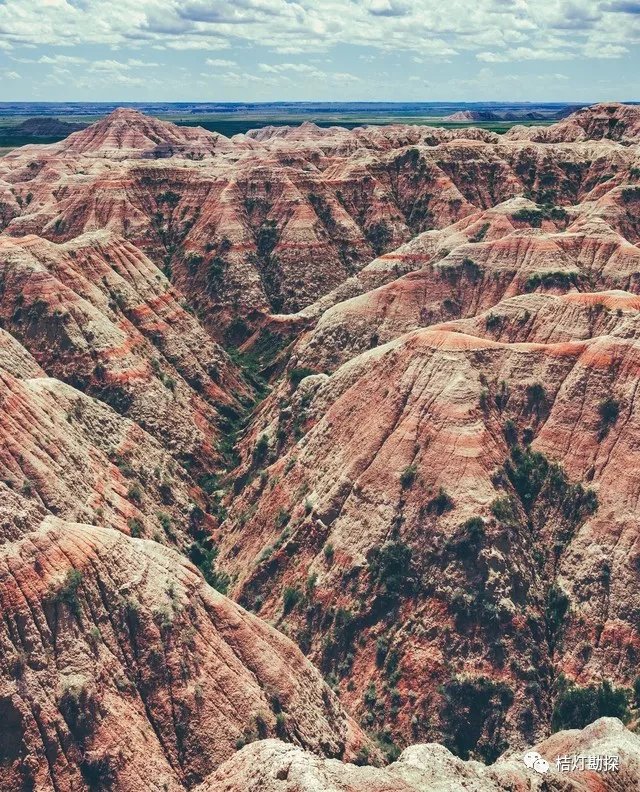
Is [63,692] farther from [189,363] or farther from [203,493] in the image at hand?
[189,363]

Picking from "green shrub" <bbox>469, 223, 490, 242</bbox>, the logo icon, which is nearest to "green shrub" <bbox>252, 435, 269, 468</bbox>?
"green shrub" <bbox>469, 223, 490, 242</bbox>

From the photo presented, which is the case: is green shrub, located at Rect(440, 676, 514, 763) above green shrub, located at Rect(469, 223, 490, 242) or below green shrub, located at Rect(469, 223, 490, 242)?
below

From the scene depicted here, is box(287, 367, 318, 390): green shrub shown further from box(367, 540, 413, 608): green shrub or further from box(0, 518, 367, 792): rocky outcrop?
box(0, 518, 367, 792): rocky outcrop

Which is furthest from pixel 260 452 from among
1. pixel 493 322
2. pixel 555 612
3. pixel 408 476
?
pixel 555 612

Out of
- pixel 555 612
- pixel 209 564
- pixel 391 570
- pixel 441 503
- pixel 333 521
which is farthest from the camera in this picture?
pixel 209 564

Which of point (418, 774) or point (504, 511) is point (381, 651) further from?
point (418, 774)

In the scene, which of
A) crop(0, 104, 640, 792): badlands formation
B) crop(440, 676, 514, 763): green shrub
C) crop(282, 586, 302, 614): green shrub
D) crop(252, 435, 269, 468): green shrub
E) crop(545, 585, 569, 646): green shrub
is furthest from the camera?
crop(252, 435, 269, 468): green shrub

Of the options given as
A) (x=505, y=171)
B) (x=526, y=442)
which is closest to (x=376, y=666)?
(x=526, y=442)
